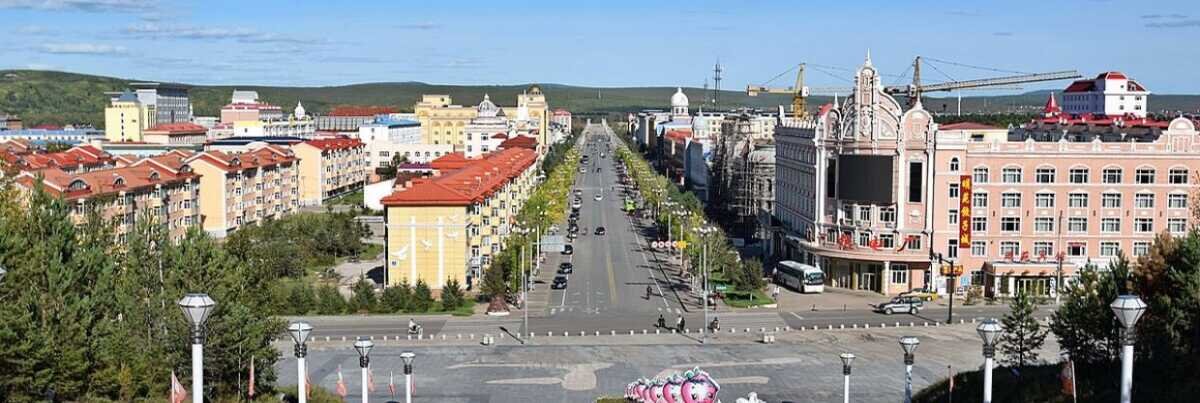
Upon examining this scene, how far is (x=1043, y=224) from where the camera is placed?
5303 centimetres

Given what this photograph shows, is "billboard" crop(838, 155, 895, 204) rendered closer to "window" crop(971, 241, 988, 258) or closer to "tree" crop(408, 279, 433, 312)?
"window" crop(971, 241, 988, 258)

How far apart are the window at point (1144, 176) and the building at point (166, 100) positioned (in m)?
135

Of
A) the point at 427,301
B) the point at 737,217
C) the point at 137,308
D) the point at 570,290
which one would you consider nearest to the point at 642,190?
the point at 737,217

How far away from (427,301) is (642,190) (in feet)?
184

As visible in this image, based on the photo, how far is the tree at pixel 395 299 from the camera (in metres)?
48.5

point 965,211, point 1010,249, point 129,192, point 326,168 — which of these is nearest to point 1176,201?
point 1010,249

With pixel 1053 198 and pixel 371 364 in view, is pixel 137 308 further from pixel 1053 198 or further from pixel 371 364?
pixel 1053 198

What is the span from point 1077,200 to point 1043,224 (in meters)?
1.66

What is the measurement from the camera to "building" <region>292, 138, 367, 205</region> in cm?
10300

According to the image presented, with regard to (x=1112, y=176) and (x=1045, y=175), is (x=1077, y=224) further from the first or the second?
(x=1045, y=175)

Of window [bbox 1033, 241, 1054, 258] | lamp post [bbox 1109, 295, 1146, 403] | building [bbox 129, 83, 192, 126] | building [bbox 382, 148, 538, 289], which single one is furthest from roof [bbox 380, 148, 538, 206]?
building [bbox 129, 83, 192, 126]

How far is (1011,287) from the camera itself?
171 feet

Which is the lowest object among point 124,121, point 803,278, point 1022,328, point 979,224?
point 803,278

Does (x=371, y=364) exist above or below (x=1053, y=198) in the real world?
below
